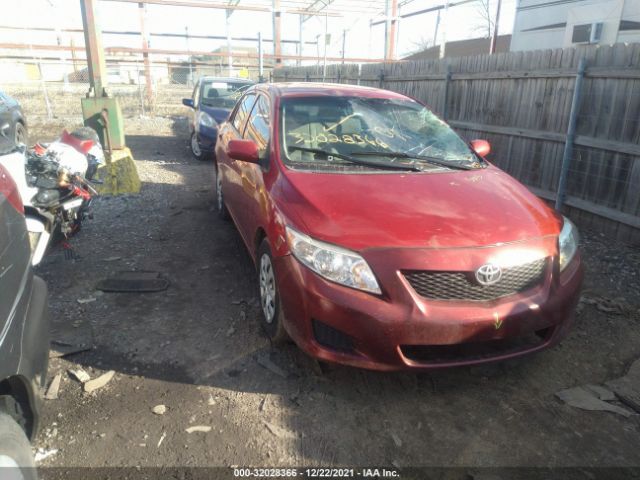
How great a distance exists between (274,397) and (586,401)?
187 centimetres

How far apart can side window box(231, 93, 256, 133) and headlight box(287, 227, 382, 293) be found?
8.82ft

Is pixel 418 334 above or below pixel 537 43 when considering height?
below

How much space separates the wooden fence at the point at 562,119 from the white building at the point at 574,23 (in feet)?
14.6

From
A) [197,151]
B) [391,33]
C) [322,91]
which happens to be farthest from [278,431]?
[391,33]

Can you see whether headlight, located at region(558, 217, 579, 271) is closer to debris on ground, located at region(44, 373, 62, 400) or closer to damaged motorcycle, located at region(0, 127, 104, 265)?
debris on ground, located at region(44, 373, 62, 400)

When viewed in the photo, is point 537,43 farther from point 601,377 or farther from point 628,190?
point 601,377

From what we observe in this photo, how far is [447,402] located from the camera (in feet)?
9.07

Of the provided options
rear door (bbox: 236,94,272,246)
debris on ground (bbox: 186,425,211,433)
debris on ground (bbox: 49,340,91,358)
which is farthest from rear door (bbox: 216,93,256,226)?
debris on ground (bbox: 186,425,211,433)

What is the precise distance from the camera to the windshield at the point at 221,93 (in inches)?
402

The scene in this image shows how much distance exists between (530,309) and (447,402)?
0.73 meters

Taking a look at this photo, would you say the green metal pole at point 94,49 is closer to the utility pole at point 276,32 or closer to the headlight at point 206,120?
the headlight at point 206,120

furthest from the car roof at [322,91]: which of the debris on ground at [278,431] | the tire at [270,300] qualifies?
the debris on ground at [278,431]

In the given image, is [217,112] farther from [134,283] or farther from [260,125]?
[134,283]

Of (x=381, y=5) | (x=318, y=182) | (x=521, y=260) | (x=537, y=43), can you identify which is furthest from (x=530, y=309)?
(x=381, y=5)
